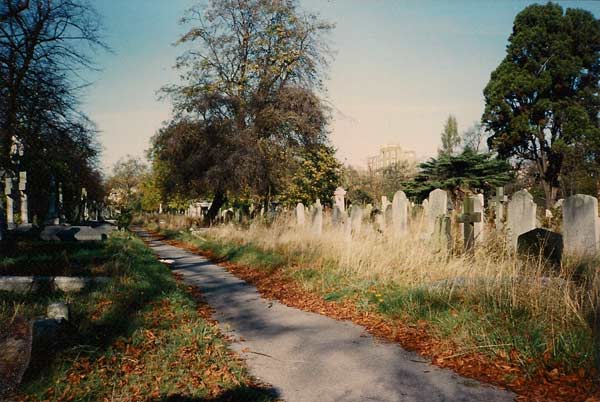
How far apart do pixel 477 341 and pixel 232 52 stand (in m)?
23.4

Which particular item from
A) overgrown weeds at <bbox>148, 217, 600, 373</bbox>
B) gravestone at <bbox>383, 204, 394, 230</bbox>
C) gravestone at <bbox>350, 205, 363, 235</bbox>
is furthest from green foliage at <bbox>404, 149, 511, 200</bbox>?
overgrown weeds at <bbox>148, 217, 600, 373</bbox>

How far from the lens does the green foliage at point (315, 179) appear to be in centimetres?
2608

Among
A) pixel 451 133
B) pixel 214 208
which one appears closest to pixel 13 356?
pixel 214 208

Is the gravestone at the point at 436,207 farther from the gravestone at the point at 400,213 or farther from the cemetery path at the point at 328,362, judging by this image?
the cemetery path at the point at 328,362

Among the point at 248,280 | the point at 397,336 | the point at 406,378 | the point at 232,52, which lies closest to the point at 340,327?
the point at 397,336

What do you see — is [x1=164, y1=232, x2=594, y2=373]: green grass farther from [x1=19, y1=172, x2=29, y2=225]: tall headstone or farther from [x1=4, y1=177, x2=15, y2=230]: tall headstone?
[x1=19, y1=172, x2=29, y2=225]: tall headstone

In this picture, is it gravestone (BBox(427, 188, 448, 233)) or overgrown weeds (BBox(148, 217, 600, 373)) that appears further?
gravestone (BBox(427, 188, 448, 233))

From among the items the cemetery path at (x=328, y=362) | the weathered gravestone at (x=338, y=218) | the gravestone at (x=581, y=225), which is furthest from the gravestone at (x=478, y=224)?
the cemetery path at (x=328, y=362)

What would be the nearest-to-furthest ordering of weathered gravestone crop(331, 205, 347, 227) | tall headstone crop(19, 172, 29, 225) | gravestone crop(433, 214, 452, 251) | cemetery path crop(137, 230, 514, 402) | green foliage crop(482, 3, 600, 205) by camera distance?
cemetery path crop(137, 230, 514, 402), gravestone crop(433, 214, 452, 251), weathered gravestone crop(331, 205, 347, 227), tall headstone crop(19, 172, 29, 225), green foliage crop(482, 3, 600, 205)

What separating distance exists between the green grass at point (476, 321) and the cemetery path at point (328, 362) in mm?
607

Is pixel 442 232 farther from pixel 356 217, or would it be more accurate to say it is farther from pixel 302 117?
pixel 302 117

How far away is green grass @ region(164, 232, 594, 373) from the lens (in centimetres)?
425

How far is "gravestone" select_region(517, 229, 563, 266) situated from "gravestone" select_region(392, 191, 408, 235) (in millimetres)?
3740

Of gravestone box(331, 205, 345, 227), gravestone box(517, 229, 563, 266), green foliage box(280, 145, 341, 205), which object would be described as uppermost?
green foliage box(280, 145, 341, 205)
